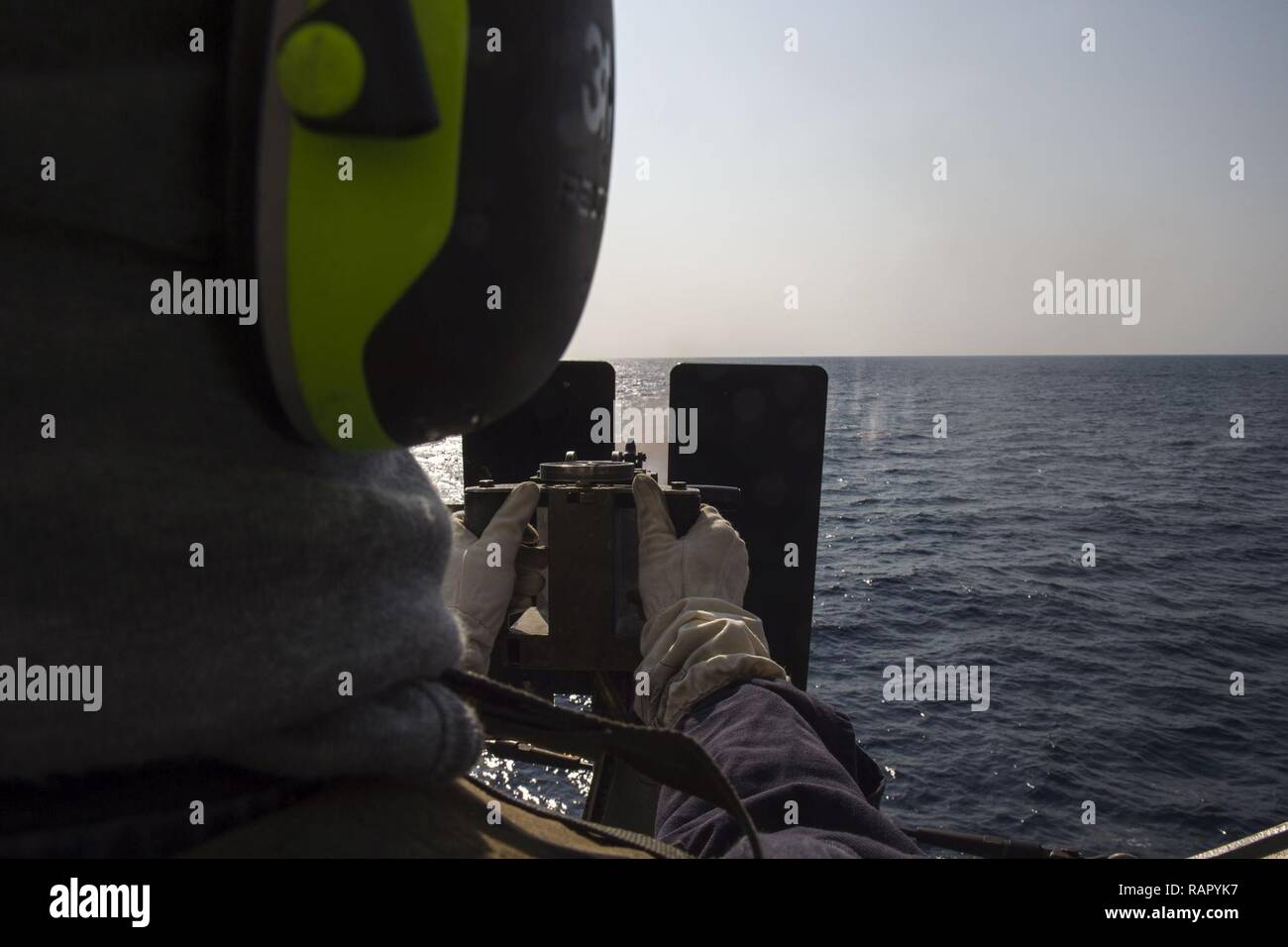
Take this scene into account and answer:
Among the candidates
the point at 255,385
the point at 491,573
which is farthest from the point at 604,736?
the point at 491,573

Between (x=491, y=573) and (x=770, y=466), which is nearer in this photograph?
(x=491, y=573)

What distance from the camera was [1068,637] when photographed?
67.6 ft

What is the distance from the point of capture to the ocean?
525 inches

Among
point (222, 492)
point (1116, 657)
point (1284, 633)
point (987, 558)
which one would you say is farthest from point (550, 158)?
point (987, 558)

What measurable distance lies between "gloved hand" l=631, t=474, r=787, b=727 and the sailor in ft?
3.92

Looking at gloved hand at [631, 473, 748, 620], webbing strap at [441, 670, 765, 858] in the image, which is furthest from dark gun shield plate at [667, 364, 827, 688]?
webbing strap at [441, 670, 765, 858]

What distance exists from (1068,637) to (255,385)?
2263 cm

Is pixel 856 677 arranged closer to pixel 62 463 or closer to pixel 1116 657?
pixel 1116 657

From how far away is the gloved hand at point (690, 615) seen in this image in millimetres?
1992

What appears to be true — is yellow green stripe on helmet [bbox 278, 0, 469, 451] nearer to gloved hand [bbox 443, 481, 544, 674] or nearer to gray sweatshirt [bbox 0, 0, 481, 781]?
gray sweatshirt [bbox 0, 0, 481, 781]

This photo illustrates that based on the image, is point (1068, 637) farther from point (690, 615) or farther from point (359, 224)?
point (359, 224)

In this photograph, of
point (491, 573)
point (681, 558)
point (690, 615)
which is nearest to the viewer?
point (690, 615)

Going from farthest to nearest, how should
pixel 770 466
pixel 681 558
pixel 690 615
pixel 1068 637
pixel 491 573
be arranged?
pixel 1068 637, pixel 770 466, pixel 491 573, pixel 681 558, pixel 690 615
